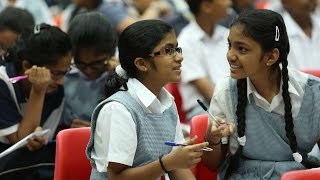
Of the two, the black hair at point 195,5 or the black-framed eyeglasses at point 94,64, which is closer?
the black-framed eyeglasses at point 94,64

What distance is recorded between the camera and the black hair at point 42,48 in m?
2.78

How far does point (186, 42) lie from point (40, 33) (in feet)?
3.00

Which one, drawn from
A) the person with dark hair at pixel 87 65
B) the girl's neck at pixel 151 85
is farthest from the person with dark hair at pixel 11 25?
the girl's neck at pixel 151 85

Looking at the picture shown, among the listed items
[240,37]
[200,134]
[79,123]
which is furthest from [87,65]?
[240,37]

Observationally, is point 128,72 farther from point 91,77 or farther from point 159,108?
point 91,77

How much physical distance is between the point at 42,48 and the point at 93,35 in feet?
1.17

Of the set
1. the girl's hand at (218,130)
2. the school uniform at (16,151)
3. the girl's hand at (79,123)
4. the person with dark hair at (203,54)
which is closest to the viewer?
the girl's hand at (218,130)

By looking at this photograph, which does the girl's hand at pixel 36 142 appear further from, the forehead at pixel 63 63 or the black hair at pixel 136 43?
the black hair at pixel 136 43

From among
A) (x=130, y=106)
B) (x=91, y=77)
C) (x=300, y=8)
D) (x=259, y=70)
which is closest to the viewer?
(x=130, y=106)

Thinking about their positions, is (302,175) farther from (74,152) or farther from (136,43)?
(74,152)

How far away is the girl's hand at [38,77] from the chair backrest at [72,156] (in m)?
0.33

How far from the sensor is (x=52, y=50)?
2785 millimetres

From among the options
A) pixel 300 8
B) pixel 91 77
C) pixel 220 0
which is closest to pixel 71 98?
pixel 91 77

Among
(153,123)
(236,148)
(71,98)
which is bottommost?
(71,98)
